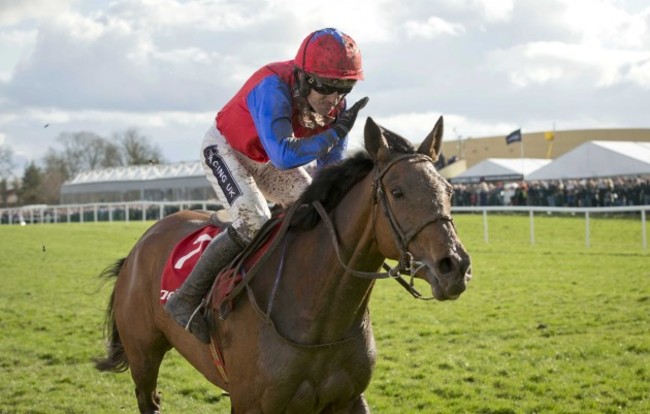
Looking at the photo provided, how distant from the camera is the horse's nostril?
314 centimetres

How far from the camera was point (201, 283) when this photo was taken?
453cm

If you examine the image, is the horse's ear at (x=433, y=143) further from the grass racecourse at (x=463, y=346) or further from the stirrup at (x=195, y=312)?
the grass racecourse at (x=463, y=346)

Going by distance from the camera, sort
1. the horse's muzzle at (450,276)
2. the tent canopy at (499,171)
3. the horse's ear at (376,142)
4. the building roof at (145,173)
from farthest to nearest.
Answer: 1. the building roof at (145,173)
2. the tent canopy at (499,171)
3. the horse's ear at (376,142)
4. the horse's muzzle at (450,276)

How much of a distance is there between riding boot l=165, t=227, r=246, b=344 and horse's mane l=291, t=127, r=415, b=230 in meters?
0.50

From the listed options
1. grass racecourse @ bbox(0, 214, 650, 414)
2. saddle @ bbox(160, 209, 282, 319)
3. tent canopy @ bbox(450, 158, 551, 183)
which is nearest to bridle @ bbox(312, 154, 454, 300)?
saddle @ bbox(160, 209, 282, 319)

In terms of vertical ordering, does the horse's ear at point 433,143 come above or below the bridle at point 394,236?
above

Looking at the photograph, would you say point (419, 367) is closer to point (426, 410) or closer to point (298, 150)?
point (426, 410)

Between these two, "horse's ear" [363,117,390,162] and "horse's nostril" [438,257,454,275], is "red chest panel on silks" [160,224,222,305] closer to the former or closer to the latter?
"horse's ear" [363,117,390,162]

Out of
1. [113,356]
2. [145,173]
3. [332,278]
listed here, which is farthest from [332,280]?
[145,173]

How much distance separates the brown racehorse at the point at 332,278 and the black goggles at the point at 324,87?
1.40 feet

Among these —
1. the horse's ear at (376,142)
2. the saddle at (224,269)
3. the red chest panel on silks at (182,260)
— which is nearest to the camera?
the horse's ear at (376,142)

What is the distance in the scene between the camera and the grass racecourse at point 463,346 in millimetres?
6945

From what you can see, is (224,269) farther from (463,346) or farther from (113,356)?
(463,346)

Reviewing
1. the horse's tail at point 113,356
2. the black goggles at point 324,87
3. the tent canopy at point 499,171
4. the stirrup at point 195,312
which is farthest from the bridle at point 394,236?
the tent canopy at point 499,171
